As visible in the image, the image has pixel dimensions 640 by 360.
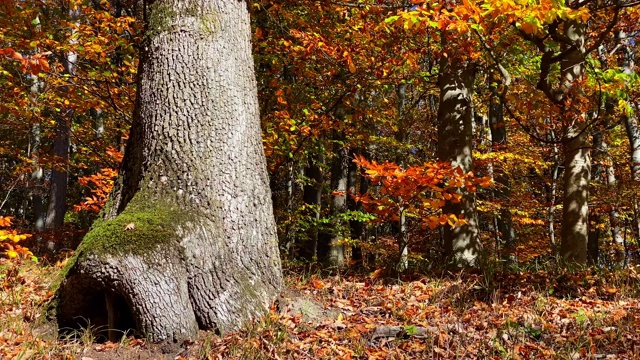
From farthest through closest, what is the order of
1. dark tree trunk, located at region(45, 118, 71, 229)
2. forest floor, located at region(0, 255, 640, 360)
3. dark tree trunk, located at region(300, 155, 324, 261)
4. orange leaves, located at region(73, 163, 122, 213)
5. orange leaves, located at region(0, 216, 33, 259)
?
dark tree trunk, located at region(45, 118, 71, 229), dark tree trunk, located at region(300, 155, 324, 261), orange leaves, located at region(73, 163, 122, 213), orange leaves, located at region(0, 216, 33, 259), forest floor, located at region(0, 255, 640, 360)

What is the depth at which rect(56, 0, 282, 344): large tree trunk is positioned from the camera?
11.9ft

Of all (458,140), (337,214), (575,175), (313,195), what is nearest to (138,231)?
(458,140)

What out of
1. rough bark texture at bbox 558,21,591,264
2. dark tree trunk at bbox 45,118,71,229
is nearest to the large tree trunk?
rough bark texture at bbox 558,21,591,264

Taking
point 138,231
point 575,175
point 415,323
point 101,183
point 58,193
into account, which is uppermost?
point 575,175

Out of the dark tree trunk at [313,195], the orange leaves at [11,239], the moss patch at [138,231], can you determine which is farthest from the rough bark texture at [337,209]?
the moss patch at [138,231]

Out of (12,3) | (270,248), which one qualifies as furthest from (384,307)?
(12,3)

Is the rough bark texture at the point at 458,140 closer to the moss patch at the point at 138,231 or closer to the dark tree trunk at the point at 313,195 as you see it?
the moss patch at the point at 138,231

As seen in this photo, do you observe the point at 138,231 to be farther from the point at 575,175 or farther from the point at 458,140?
the point at 575,175

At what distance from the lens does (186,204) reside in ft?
13.0

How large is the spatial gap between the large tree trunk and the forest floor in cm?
26

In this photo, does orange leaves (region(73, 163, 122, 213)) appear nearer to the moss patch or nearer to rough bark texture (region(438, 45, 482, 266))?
the moss patch

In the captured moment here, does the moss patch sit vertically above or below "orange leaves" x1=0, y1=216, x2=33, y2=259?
above

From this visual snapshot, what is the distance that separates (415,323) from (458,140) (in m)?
3.43

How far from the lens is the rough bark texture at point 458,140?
650cm
